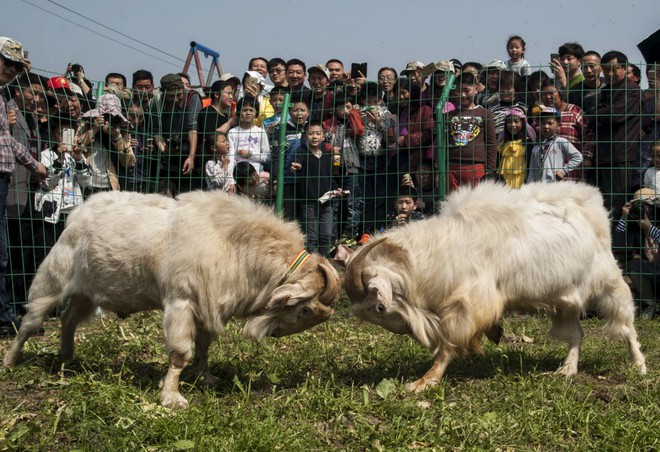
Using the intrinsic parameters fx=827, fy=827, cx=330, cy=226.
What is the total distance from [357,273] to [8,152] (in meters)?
3.34

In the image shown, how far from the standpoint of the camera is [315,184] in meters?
9.73

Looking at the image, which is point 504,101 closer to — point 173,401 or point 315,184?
point 315,184

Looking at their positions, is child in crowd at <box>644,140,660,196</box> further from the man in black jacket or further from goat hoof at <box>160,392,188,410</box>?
goat hoof at <box>160,392,188,410</box>

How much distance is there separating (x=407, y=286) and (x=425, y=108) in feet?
12.6

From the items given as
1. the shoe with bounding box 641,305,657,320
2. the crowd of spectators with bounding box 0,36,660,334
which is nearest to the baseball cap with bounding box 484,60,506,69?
the crowd of spectators with bounding box 0,36,660,334

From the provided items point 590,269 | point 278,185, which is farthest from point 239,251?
point 278,185

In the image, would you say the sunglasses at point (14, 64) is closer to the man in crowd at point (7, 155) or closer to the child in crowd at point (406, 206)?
the man in crowd at point (7, 155)

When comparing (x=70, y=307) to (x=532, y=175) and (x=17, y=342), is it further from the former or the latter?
(x=532, y=175)

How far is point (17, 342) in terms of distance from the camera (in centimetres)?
664

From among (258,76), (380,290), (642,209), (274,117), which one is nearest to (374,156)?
(274,117)

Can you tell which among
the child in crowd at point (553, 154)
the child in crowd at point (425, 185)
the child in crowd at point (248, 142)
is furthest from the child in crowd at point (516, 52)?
the child in crowd at point (248, 142)

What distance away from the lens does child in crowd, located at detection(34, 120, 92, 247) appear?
907cm

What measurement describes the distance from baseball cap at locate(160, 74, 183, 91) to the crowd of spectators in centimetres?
52

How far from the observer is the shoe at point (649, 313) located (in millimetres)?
9078
